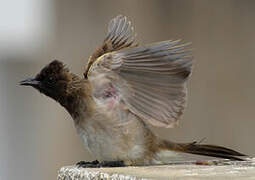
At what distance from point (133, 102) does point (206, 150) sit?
39cm

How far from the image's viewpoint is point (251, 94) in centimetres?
707

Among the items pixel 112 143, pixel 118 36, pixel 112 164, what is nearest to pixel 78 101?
pixel 112 143

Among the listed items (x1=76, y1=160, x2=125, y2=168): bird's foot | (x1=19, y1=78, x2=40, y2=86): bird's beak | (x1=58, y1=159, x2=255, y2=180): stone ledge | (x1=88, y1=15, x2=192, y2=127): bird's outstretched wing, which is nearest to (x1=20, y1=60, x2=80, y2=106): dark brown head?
(x1=19, y1=78, x2=40, y2=86): bird's beak

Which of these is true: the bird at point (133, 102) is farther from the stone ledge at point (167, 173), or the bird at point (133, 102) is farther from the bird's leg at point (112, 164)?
the stone ledge at point (167, 173)

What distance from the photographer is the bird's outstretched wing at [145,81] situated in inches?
179

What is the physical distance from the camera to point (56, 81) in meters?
4.84

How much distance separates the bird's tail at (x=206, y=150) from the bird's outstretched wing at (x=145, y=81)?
0.19 meters

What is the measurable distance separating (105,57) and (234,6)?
8.48 feet

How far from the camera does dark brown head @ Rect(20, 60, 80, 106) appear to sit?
4.82 metres

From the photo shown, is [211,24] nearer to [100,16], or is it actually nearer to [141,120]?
[100,16]

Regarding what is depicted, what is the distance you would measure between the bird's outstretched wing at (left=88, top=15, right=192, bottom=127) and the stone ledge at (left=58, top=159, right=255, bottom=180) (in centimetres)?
47

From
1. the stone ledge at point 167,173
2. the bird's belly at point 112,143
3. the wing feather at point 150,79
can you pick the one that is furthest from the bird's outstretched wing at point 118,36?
the stone ledge at point 167,173

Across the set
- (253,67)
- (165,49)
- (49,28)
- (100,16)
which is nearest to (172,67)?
(165,49)

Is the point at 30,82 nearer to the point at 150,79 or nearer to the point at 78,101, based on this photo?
the point at 78,101
